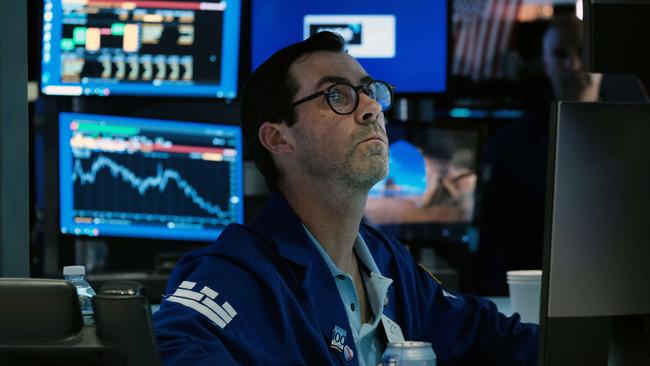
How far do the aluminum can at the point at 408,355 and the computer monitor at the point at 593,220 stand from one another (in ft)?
0.61

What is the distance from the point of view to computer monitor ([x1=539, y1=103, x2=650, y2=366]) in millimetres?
1358

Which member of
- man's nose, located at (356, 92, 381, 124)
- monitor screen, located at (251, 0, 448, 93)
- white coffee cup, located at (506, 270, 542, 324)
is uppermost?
monitor screen, located at (251, 0, 448, 93)

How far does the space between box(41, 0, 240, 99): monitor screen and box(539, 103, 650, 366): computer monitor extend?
1966 mm

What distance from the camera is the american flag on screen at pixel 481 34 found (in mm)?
7277

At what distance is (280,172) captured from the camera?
2.30m

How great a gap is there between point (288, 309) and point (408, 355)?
449mm

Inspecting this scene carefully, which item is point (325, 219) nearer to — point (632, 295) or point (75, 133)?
point (632, 295)

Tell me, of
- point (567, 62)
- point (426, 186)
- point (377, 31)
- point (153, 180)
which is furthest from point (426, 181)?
point (567, 62)

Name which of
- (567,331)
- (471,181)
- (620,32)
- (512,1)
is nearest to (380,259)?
(567,331)

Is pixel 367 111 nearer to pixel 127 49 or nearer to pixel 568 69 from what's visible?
pixel 127 49

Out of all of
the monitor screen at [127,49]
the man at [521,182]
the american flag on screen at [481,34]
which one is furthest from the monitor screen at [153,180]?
the american flag on screen at [481,34]

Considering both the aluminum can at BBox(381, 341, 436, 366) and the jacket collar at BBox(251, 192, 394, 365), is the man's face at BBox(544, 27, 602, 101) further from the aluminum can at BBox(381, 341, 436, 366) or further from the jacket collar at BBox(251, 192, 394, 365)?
the aluminum can at BBox(381, 341, 436, 366)

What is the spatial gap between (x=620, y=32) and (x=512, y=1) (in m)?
6.36

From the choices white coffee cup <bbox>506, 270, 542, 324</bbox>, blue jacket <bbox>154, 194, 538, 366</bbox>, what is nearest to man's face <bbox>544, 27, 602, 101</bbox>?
white coffee cup <bbox>506, 270, 542, 324</bbox>
